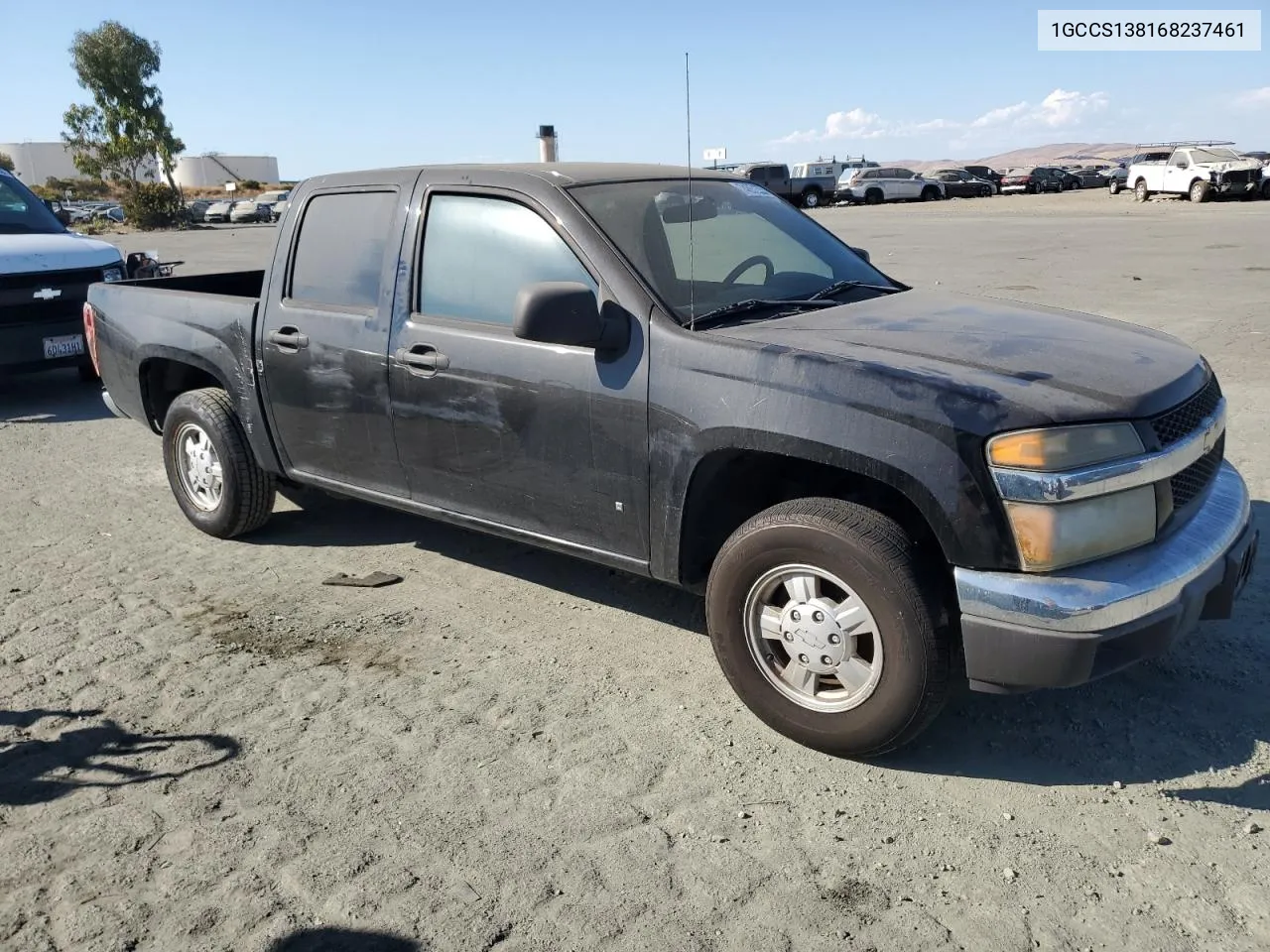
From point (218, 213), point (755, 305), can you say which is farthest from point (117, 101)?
point (755, 305)

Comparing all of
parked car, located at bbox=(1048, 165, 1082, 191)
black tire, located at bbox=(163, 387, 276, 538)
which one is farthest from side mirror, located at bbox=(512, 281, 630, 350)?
parked car, located at bbox=(1048, 165, 1082, 191)

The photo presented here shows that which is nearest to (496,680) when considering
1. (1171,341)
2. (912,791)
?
(912,791)

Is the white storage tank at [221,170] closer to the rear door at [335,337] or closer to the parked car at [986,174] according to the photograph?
the parked car at [986,174]

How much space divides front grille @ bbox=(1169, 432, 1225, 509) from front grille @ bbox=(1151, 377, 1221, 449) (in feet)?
0.41

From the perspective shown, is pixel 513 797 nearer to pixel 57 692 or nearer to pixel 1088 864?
pixel 1088 864

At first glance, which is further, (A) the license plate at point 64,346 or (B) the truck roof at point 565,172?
(A) the license plate at point 64,346

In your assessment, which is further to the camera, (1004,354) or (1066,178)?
(1066,178)

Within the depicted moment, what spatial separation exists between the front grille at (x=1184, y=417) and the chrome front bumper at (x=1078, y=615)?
32 centimetres

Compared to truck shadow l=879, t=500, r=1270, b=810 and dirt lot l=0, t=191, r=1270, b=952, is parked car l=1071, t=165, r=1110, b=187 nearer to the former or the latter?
truck shadow l=879, t=500, r=1270, b=810

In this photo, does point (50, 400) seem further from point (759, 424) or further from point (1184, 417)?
point (1184, 417)

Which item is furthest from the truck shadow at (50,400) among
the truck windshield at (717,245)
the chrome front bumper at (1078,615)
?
the chrome front bumper at (1078,615)

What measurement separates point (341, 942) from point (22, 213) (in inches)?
380

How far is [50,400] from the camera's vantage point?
32.0 ft

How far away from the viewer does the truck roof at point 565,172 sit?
13.7 feet
